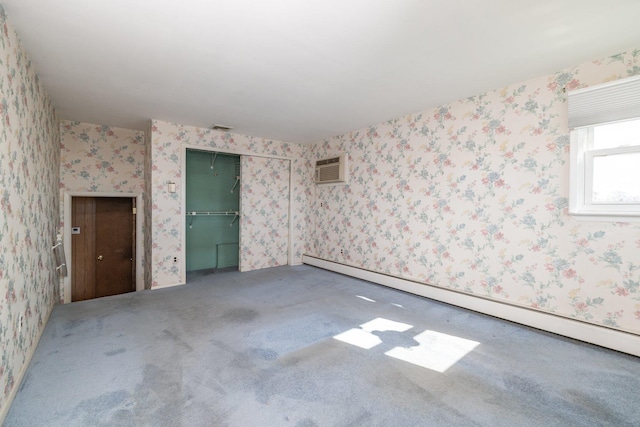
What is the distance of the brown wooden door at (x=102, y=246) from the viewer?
4301 mm

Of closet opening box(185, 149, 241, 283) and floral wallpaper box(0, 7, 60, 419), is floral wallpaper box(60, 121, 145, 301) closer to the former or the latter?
closet opening box(185, 149, 241, 283)

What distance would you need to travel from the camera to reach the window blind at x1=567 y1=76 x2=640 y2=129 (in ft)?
6.89

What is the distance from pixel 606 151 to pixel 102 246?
20.7 feet

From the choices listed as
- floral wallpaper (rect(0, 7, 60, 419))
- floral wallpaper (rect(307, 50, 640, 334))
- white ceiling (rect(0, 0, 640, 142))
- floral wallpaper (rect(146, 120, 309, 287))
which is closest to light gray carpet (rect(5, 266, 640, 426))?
floral wallpaper (rect(0, 7, 60, 419))

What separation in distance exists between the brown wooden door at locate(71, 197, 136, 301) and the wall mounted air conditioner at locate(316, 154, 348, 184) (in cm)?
320

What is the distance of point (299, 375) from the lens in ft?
6.18

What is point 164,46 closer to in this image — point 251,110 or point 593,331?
point 251,110

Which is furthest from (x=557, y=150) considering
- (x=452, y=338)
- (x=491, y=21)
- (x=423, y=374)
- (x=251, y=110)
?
(x=251, y=110)

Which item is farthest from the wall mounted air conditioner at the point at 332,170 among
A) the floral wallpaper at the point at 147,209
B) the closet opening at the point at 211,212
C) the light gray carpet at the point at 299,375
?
the floral wallpaper at the point at 147,209

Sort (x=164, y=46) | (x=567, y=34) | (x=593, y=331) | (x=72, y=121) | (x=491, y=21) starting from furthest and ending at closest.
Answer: (x=72, y=121), (x=593, y=331), (x=164, y=46), (x=567, y=34), (x=491, y=21)

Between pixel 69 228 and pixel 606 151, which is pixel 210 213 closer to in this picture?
pixel 69 228

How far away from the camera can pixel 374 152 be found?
418cm

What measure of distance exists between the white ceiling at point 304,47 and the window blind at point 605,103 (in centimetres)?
27

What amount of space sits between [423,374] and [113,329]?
2690 millimetres
